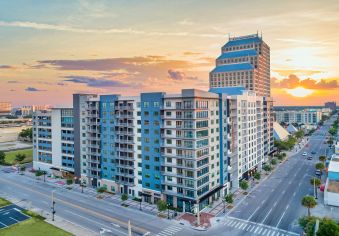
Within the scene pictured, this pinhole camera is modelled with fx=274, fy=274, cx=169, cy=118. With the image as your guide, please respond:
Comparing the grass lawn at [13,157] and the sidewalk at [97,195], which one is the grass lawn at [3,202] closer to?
the sidewalk at [97,195]

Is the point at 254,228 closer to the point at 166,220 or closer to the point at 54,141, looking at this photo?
the point at 166,220

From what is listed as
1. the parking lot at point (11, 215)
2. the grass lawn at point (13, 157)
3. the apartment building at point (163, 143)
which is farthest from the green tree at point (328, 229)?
the grass lawn at point (13, 157)

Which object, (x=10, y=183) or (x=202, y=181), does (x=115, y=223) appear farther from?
(x=10, y=183)

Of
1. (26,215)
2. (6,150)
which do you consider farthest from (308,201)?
(6,150)

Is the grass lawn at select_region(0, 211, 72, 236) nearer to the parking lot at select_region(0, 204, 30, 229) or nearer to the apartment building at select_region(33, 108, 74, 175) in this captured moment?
the parking lot at select_region(0, 204, 30, 229)

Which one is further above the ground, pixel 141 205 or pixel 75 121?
pixel 75 121

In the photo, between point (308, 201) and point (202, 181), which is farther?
point (202, 181)

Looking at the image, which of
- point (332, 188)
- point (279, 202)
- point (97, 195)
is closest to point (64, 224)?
point (97, 195)

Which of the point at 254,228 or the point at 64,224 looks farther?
the point at 64,224
